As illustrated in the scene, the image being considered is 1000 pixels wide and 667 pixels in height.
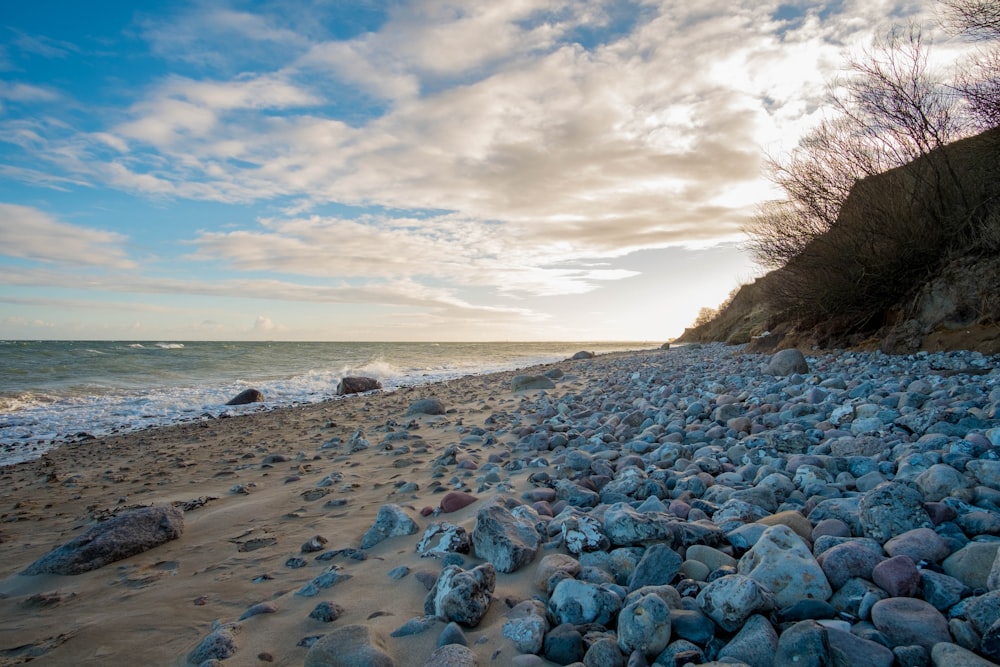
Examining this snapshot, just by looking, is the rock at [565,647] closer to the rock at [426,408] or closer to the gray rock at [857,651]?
the gray rock at [857,651]

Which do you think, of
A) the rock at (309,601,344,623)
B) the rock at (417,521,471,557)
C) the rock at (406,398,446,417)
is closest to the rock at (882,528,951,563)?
the rock at (417,521,471,557)

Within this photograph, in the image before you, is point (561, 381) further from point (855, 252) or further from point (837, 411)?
point (837, 411)

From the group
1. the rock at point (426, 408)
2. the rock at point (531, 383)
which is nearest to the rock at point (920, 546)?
the rock at point (426, 408)

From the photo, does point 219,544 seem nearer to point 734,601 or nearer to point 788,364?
point 734,601

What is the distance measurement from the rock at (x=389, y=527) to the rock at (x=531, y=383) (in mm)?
7558

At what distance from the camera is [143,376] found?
53.3ft

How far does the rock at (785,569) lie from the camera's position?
167 centimetres

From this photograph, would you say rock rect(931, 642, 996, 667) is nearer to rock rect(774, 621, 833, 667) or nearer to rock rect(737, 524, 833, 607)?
rock rect(774, 621, 833, 667)

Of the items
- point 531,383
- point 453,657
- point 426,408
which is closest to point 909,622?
point 453,657

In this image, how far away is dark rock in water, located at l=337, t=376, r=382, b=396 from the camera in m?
14.0

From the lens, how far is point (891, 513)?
198 centimetres

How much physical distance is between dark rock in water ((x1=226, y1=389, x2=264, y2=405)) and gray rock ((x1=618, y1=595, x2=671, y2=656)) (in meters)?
12.4

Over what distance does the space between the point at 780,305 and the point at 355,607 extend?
1119 cm

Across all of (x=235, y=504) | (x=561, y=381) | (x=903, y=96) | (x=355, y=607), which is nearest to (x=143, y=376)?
(x=561, y=381)
